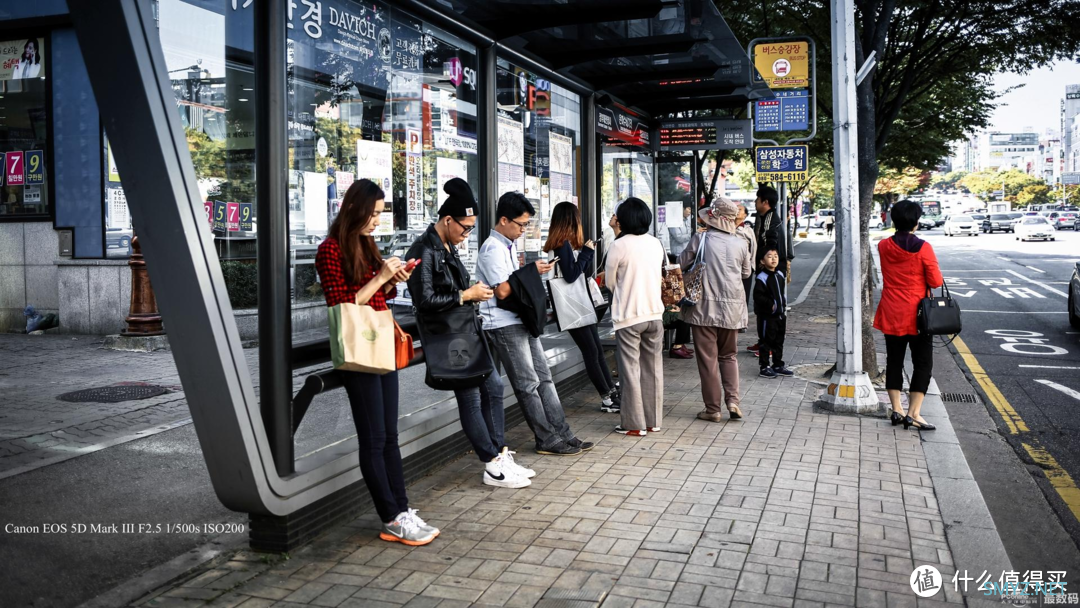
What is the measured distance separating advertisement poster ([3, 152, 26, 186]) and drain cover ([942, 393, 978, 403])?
12275mm

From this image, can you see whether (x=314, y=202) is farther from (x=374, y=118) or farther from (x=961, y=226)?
(x=961, y=226)

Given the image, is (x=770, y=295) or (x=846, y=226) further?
(x=770, y=295)

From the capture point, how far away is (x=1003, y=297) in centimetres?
1903

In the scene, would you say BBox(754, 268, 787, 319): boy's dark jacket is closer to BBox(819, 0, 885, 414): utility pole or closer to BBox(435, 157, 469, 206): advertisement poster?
BBox(819, 0, 885, 414): utility pole

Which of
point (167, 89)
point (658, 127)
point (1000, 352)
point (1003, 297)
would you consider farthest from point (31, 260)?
point (1003, 297)

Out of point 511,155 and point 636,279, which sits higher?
point 511,155

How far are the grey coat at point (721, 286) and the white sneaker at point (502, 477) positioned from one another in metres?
2.53

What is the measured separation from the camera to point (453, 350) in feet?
16.2

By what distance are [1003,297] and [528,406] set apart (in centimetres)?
1607

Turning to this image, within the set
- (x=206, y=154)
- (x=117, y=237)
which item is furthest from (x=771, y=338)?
(x=117, y=237)

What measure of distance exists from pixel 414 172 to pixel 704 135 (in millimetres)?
6277

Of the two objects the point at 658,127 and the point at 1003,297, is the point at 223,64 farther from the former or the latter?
the point at 1003,297

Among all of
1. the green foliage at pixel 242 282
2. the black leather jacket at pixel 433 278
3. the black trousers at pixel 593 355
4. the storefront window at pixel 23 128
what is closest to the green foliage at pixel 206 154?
the green foliage at pixel 242 282

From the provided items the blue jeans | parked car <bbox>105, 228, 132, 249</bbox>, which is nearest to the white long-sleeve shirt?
the blue jeans
